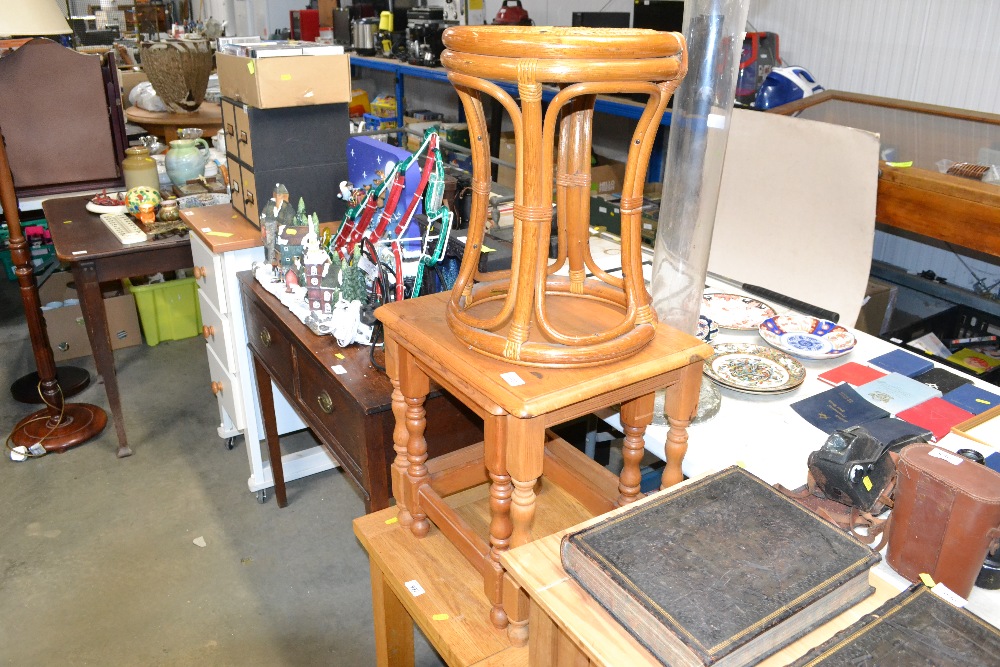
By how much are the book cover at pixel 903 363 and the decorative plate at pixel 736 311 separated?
10.8 inches

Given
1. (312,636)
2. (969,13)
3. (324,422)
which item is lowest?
(312,636)

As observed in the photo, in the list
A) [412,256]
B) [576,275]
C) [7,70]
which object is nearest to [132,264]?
[7,70]

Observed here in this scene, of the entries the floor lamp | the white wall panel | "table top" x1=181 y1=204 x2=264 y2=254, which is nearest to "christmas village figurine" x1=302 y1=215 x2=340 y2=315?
"table top" x1=181 y1=204 x2=264 y2=254

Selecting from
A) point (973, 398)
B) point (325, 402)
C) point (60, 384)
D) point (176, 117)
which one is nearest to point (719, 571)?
point (973, 398)

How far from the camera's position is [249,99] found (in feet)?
6.99

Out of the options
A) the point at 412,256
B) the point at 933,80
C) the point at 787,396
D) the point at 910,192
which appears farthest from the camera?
the point at 933,80

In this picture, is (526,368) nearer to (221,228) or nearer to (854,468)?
(854,468)

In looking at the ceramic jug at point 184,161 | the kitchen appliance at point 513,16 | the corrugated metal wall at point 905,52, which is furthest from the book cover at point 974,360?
the ceramic jug at point 184,161

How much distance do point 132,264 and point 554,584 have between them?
2.13 meters

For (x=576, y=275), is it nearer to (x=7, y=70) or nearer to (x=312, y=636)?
(x=312, y=636)

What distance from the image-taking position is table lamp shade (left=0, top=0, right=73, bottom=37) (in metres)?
2.35

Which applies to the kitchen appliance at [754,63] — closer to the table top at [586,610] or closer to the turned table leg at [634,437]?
the turned table leg at [634,437]

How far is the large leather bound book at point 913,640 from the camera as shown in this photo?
76 centimetres

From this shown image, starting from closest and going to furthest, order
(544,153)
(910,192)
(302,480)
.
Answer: (544,153) → (910,192) → (302,480)
